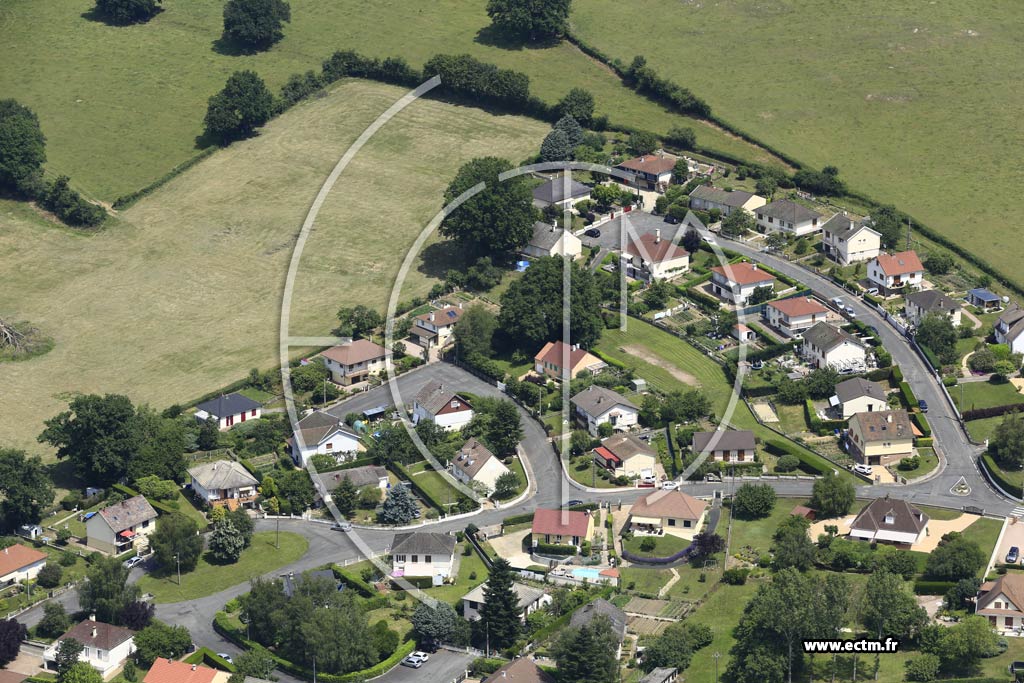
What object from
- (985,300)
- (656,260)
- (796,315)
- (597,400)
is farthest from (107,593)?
(985,300)

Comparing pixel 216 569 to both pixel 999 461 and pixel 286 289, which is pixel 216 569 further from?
pixel 999 461

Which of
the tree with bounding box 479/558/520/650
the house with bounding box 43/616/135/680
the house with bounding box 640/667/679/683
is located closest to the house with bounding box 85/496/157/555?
the house with bounding box 43/616/135/680

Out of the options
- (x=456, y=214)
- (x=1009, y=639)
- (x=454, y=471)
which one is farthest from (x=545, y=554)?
(x=456, y=214)

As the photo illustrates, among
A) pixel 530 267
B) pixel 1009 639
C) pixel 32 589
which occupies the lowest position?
pixel 32 589

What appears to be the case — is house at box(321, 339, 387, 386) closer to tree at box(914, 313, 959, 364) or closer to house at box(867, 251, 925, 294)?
house at box(867, 251, 925, 294)

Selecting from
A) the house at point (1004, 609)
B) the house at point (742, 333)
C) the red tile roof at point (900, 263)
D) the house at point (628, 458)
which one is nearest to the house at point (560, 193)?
the house at point (742, 333)

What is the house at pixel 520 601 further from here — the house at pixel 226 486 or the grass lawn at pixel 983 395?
the grass lawn at pixel 983 395
